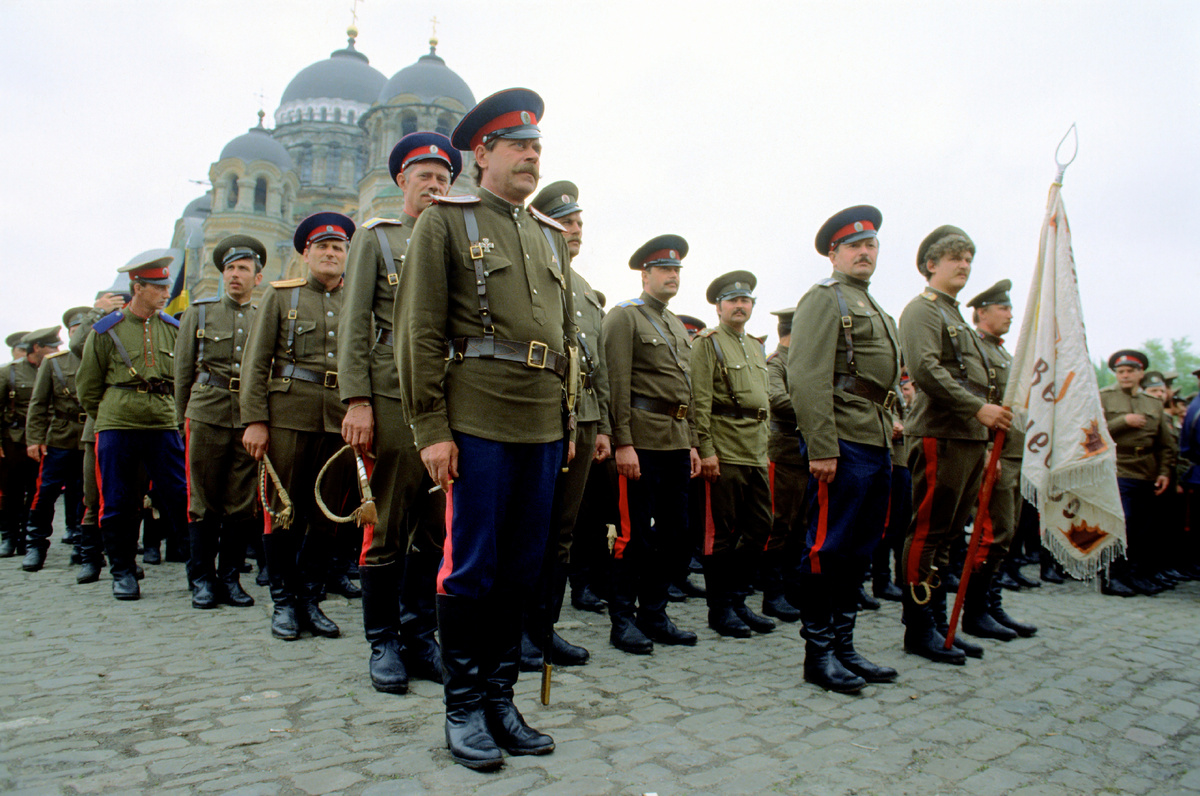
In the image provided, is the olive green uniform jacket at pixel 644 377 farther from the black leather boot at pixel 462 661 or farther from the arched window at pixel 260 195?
the arched window at pixel 260 195

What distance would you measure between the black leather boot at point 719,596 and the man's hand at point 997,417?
5.82 feet

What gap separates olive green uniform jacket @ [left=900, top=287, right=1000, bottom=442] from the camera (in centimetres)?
467

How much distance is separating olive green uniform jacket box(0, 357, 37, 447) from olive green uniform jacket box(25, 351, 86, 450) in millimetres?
933

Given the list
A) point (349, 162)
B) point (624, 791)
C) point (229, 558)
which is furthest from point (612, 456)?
point (349, 162)

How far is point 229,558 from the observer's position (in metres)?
5.70

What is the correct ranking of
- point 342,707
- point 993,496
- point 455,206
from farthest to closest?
point 993,496
point 342,707
point 455,206

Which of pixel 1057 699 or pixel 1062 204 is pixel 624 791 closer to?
pixel 1057 699

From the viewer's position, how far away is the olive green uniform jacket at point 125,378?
5.86 meters

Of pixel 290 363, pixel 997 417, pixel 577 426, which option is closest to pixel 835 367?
pixel 997 417

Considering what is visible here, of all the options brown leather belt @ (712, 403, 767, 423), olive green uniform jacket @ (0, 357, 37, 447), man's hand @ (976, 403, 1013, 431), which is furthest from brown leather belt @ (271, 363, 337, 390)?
olive green uniform jacket @ (0, 357, 37, 447)

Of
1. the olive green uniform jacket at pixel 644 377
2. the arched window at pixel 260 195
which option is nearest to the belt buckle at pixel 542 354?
the olive green uniform jacket at pixel 644 377

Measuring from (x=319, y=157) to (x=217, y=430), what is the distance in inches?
2091

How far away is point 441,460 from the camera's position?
2.83 metres

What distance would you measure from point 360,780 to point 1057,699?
126 inches
